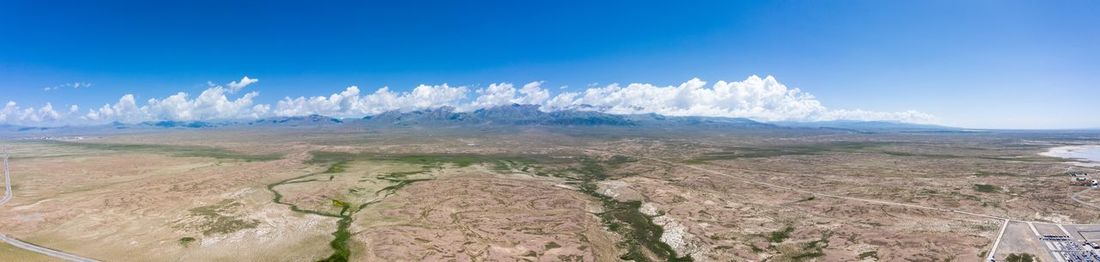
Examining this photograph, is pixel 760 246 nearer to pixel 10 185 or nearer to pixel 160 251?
pixel 160 251

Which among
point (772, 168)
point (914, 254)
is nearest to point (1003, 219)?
point (914, 254)

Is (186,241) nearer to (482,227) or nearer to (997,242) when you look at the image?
(482,227)

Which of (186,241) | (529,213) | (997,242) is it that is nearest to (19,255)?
(186,241)

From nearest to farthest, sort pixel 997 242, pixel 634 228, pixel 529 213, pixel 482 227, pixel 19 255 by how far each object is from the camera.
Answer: pixel 19 255
pixel 997 242
pixel 482 227
pixel 634 228
pixel 529 213

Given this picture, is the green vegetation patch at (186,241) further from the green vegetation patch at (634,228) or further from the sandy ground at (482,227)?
the green vegetation patch at (634,228)

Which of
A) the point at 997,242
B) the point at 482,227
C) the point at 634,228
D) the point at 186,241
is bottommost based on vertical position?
the point at 634,228

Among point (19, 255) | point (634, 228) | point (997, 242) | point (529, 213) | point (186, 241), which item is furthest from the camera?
point (529, 213)

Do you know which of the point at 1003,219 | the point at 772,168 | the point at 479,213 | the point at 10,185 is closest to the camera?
the point at 1003,219

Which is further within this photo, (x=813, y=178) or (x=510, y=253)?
(x=813, y=178)

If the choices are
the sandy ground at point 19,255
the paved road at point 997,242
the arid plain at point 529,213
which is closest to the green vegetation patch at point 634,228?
the arid plain at point 529,213

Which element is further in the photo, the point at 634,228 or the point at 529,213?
the point at 529,213

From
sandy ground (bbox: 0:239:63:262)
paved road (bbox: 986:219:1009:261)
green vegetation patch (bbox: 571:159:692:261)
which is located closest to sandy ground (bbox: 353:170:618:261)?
green vegetation patch (bbox: 571:159:692:261)
